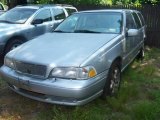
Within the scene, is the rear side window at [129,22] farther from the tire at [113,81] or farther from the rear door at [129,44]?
the tire at [113,81]

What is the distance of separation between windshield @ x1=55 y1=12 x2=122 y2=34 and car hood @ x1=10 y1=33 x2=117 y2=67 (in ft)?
0.93

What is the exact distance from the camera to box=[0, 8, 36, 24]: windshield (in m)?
8.35

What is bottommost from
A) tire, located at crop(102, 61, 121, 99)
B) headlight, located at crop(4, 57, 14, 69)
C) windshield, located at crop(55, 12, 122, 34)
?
tire, located at crop(102, 61, 121, 99)

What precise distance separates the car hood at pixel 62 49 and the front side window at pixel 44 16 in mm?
2873

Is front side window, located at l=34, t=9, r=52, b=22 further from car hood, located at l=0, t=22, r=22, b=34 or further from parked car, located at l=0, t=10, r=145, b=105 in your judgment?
parked car, located at l=0, t=10, r=145, b=105

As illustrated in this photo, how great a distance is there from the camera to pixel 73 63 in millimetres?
4336

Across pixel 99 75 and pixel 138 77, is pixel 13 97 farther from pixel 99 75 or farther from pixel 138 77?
pixel 138 77

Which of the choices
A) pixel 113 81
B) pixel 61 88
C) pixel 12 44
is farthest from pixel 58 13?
pixel 61 88

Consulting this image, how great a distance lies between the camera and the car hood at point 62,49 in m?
4.45

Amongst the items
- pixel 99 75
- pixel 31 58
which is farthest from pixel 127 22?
pixel 31 58

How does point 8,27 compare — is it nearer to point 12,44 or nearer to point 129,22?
point 12,44

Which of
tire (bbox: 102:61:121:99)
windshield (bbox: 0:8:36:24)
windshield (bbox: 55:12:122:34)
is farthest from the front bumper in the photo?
windshield (bbox: 0:8:36:24)

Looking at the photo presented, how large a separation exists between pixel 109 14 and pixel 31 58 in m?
2.35

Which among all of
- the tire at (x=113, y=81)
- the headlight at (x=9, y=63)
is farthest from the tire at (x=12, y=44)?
the tire at (x=113, y=81)
